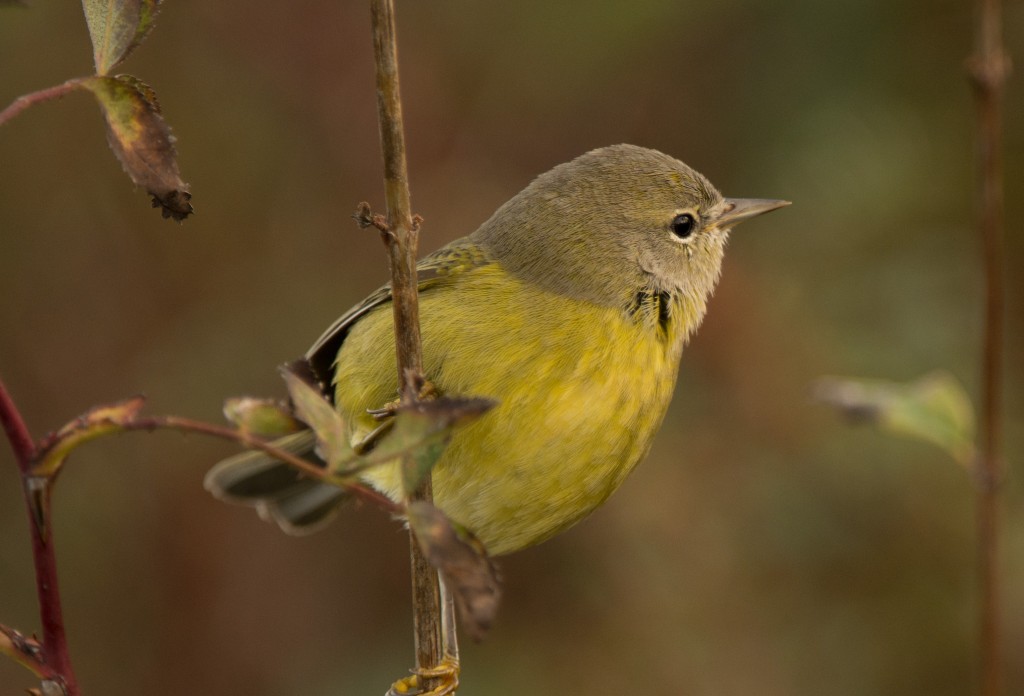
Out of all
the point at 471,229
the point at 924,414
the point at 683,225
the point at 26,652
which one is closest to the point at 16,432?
the point at 26,652

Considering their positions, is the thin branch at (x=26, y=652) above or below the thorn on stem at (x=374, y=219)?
below

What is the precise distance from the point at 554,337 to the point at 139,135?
170 centimetres

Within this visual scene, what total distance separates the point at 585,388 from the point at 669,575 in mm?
2058

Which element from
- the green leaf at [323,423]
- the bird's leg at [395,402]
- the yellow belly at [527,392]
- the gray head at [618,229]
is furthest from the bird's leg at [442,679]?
the green leaf at [323,423]

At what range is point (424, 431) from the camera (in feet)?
4.37

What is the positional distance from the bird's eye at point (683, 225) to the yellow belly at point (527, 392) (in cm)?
47

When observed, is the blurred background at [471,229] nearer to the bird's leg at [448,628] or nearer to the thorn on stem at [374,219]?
the bird's leg at [448,628]

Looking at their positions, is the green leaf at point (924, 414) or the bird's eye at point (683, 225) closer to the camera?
the green leaf at point (924, 414)

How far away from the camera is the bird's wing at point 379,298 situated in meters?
3.32

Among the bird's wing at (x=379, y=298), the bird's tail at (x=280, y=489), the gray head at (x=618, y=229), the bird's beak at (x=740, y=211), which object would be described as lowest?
the bird's tail at (x=280, y=489)

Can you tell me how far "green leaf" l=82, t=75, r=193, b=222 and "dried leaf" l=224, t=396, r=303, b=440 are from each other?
0.25 m

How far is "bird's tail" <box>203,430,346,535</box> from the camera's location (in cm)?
393

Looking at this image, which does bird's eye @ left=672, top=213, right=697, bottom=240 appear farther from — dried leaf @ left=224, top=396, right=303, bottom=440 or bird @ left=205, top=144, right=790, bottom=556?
dried leaf @ left=224, top=396, right=303, bottom=440

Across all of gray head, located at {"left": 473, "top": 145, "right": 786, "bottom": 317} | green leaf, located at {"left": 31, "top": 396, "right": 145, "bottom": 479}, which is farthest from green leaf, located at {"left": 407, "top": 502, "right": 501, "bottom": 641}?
gray head, located at {"left": 473, "top": 145, "right": 786, "bottom": 317}
